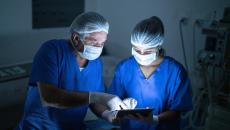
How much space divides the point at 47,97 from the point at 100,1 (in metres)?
2.07

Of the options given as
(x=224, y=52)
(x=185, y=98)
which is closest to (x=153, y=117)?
(x=185, y=98)

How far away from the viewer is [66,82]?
165 cm

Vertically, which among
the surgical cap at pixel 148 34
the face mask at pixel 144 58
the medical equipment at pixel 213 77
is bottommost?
the medical equipment at pixel 213 77

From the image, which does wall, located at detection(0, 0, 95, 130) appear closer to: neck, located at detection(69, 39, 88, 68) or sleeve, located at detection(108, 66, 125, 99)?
neck, located at detection(69, 39, 88, 68)

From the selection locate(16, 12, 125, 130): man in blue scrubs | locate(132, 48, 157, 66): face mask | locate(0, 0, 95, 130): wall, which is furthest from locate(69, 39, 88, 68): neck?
locate(0, 0, 95, 130): wall

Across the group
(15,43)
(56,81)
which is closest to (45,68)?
(56,81)

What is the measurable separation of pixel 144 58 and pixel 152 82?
145mm

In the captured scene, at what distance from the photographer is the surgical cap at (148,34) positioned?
1582 millimetres

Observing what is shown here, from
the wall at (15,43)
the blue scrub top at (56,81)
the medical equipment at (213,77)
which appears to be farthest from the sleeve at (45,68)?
the medical equipment at (213,77)

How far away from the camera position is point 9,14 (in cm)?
259

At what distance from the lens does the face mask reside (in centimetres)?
164

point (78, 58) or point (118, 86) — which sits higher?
point (78, 58)

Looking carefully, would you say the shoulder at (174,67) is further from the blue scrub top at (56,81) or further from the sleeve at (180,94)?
the blue scrub top at (56,81)

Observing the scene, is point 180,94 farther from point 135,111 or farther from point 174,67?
point 135,111
